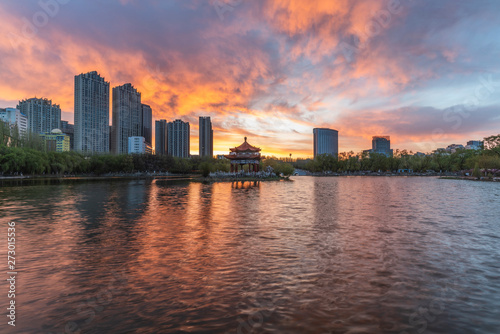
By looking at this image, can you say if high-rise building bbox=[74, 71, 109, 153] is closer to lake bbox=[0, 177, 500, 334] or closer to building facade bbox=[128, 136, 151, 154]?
building facade bbox=[128, 136, 151, 154]

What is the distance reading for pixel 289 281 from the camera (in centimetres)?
707

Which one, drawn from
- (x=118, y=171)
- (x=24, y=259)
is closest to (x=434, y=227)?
(x=24, y=259)

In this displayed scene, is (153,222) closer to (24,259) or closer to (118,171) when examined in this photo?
(24,259)

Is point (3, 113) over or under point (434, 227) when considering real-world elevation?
over

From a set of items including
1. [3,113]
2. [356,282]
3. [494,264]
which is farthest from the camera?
[3,113]

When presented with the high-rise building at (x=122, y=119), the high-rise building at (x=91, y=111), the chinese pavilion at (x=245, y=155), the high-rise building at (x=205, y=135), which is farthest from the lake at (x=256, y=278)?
the high-rise building at (x=122, y=119)

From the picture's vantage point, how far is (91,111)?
161250mm

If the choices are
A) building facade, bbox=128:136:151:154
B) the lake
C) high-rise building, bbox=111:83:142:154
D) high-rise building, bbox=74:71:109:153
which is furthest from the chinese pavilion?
high-rise building, bbox=111:83:142:154

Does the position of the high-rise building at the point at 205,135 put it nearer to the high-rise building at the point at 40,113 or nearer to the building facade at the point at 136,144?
the building facade at the point at 136,144

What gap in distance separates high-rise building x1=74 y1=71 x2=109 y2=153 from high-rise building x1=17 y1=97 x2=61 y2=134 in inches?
1522

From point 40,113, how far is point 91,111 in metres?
50.6

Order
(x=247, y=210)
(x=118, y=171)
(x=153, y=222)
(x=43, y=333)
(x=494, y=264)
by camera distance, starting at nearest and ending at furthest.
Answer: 1. (x=43, y=333)
2. (x=494, y=264)
3. (x=153, y=222)
4. (x=247, y=210)
5. (x=118, y=171)

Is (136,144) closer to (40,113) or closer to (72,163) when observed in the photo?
(40,113)

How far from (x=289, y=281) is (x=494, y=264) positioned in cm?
655
